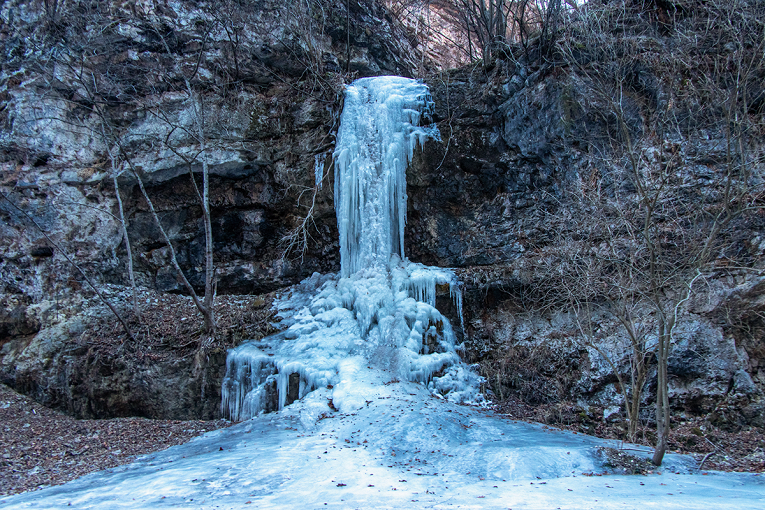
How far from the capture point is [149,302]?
9.56 m

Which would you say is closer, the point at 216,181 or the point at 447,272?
the point at 447,272

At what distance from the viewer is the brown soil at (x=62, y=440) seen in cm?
501

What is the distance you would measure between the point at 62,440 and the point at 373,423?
4.16 m

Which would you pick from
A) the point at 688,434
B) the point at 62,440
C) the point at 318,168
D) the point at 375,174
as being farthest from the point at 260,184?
the point at 688,434

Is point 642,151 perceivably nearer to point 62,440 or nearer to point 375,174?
point 375,174

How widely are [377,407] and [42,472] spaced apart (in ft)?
12.7

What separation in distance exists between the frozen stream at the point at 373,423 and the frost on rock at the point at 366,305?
0.03 metres

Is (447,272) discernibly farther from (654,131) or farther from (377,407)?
(654,131)

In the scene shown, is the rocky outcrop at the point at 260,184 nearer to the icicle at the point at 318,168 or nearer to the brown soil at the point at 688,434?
the icicle at the point at 318,168

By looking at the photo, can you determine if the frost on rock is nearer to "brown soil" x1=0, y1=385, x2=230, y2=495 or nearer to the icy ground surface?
the icy ground surface

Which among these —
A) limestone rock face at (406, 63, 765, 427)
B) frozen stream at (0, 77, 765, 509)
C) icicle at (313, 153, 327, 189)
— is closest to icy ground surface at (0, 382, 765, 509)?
frozen stream at (0, 77, 765, 509)

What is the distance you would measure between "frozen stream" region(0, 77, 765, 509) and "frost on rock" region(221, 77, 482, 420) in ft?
0.08

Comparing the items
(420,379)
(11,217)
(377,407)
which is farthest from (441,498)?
(11,217)

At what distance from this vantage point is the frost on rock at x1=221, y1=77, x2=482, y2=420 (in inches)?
293
